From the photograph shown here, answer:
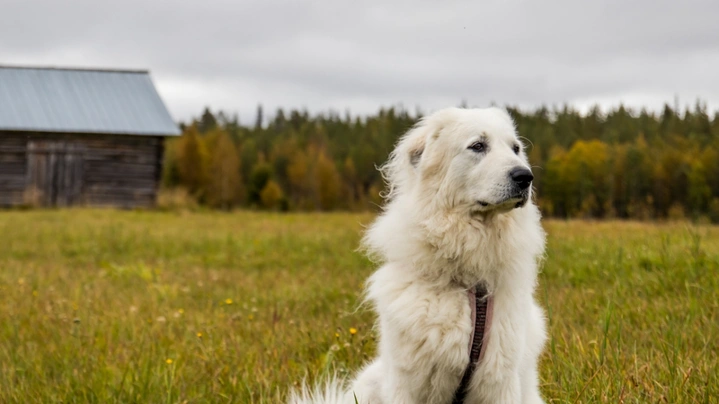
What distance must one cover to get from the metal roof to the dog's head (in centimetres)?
2596

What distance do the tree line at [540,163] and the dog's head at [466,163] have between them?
28515 mm

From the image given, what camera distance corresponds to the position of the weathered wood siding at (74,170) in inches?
1102

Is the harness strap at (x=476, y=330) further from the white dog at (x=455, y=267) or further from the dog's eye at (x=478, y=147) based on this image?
the dog's eye at (x=478, y=147)

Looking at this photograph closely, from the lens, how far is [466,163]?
3.17 m

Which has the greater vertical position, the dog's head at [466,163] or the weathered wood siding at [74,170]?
the dog's head at [466,163]

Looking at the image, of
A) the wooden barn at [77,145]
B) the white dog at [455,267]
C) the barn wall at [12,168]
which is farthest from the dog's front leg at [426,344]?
the barn wall at [12,168]

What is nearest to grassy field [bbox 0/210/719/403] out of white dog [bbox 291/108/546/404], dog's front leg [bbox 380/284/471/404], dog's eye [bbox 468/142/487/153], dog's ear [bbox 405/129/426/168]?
white dog [bbox 291/108/546/404]

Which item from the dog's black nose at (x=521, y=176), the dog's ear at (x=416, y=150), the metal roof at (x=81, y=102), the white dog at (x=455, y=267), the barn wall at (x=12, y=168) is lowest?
the barn wall at (x=12, y=168)

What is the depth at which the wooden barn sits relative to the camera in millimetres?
27938

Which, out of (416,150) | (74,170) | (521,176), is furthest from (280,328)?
(74,170)

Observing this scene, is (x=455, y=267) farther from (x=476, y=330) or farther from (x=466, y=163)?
(x=466, y=163)

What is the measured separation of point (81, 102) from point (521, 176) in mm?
29165

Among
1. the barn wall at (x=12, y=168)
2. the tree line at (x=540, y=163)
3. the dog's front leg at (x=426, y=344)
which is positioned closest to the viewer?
the dog's front leg at (x=426, y=344)

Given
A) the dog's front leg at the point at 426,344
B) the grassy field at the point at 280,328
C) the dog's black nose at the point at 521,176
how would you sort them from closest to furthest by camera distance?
the dog's front leg at the point at 426,344, the dog's black nose at the point at 521,176, the grassy field at the point at 280,328
